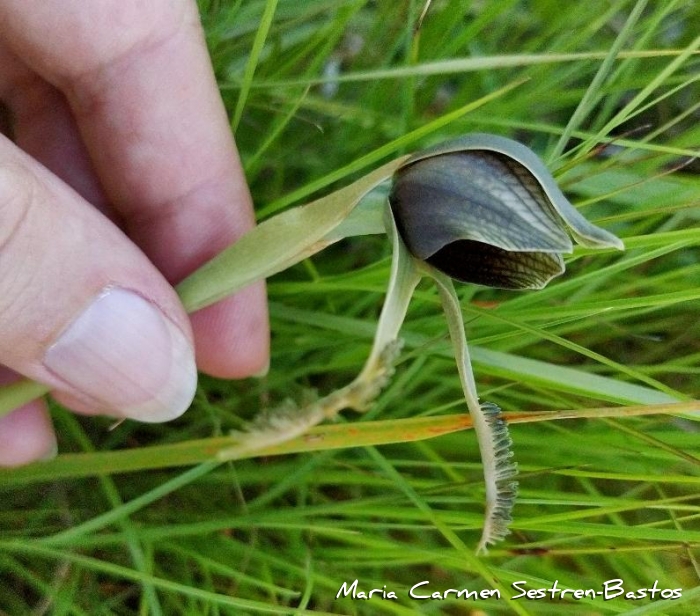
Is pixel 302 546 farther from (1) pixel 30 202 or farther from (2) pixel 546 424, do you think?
(1) pixel 30 202

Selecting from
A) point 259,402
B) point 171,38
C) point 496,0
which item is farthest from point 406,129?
point 259,402

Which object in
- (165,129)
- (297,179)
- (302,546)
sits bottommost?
(302,546)

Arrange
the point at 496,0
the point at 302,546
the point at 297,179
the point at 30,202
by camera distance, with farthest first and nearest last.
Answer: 1. the point at 297,179
2. the point at 302,546
3. the point at 496,0
4. the point at 30,202

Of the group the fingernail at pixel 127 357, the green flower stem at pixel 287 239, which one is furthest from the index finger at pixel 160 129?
the green flower stem at pixel 287 239

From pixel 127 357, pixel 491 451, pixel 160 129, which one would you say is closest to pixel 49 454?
pixel 127 357

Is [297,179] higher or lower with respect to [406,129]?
lower

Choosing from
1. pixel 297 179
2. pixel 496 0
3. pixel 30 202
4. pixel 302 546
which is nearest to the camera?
pixel 30 202

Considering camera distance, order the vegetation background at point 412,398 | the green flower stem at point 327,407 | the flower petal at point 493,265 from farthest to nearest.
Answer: the vegetation background at point 412,398 → the flower petal at point 493,265 → the green flower stem at point 327,407

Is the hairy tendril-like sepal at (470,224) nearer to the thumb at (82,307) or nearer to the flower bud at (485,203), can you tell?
the flower bud at (485,203)
